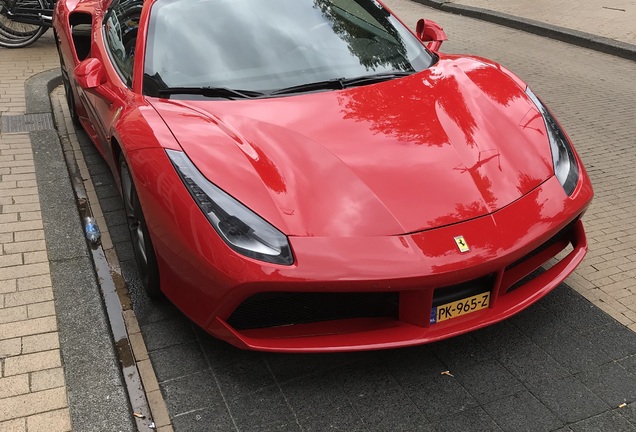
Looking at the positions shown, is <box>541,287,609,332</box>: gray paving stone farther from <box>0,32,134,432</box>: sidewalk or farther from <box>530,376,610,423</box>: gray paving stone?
<box>0,32,134,432</box>: sidewalk

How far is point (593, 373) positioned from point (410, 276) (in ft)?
3.39

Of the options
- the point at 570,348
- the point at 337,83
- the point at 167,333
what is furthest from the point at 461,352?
the point at 337,83

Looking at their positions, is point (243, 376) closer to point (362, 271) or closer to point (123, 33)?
point (362, 271)

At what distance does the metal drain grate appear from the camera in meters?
5.58

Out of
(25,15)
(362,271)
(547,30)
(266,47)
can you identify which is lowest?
(547,30)

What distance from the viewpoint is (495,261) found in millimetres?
2521

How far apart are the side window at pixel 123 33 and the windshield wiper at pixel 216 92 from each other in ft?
1.26

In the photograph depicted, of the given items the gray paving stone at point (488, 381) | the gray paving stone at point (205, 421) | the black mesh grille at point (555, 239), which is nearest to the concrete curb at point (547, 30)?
the black mesh grille at point (555, 239)

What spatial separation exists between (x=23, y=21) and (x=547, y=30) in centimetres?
718

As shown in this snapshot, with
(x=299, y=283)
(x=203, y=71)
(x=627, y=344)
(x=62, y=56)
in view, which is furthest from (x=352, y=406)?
(x=62, y=56)

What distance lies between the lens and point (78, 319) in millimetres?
3107

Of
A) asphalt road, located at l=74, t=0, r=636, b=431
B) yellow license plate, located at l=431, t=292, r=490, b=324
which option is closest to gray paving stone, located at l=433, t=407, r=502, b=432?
asphalt road, located at l=74, t=0, r=636, b=431

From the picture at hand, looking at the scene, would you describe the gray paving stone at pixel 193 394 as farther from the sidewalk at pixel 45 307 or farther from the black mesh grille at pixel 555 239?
the black mesh grille at pixel 555 239

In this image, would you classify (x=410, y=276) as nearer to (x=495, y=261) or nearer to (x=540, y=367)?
(x=495, y=261)
